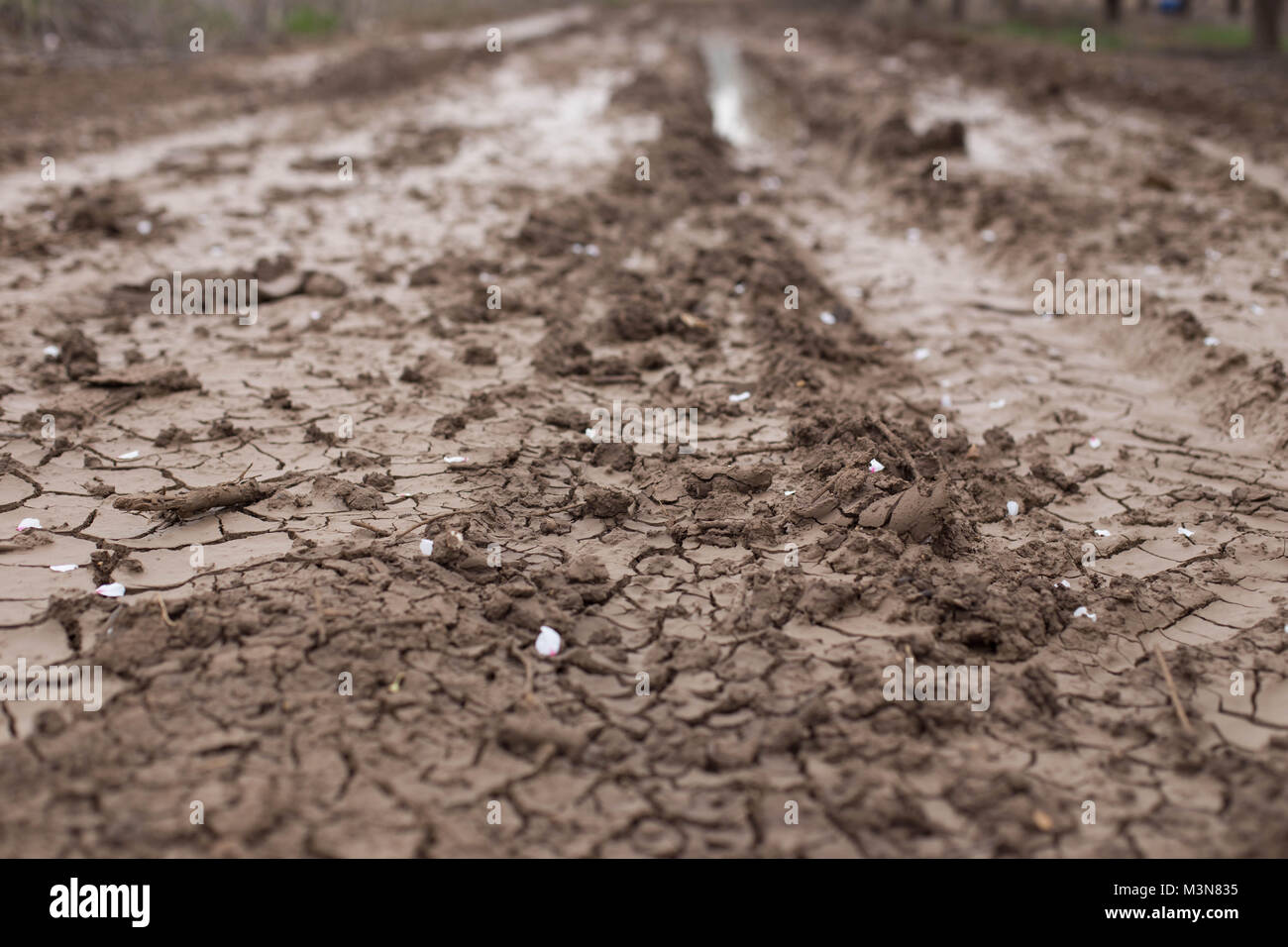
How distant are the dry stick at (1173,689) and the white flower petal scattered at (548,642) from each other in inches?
71.5

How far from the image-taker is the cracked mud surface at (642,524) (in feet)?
7.72

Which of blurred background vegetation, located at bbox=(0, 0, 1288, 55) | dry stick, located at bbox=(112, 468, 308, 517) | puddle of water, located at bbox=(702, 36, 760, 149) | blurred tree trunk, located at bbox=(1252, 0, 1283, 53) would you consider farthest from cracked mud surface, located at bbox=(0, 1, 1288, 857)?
blurred tree trunk, located at bbox=(1252, 0, 1283, 53)

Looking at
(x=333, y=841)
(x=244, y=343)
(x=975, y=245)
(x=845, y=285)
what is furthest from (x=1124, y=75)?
(x=333, y=841)

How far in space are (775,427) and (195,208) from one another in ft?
18.5

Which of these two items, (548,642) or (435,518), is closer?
(548,642)

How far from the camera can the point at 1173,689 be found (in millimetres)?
2742

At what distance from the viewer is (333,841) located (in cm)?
219

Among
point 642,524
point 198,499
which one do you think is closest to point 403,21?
point 198,499

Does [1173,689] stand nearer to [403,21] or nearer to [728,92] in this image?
[728,92]

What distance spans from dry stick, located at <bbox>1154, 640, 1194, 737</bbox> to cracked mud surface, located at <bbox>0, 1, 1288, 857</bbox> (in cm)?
3

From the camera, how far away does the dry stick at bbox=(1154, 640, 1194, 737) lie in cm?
260

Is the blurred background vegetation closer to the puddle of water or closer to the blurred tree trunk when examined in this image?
the blurred tree trunk

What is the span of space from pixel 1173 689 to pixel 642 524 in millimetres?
1856

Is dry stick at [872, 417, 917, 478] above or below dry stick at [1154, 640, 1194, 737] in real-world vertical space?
above
